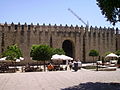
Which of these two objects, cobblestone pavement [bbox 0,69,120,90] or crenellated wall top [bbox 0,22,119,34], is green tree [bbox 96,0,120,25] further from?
crenellated wall top [bbox 0,22,119,34]

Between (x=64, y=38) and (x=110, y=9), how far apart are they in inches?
1175

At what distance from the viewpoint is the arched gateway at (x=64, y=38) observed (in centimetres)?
3928

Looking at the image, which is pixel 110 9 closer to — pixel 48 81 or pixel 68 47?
pixel 48 81

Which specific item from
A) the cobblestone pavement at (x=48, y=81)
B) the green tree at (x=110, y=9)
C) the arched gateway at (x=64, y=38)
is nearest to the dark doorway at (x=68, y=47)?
the arched gateway at (x=64, y=38)

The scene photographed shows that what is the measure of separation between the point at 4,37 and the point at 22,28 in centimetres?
284

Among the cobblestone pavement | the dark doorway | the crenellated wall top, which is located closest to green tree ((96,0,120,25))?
the cobblestone pavement

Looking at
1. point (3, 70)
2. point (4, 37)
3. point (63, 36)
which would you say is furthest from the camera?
point (63, 36)

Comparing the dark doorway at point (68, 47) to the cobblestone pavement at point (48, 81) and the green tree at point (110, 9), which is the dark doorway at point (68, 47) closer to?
the cobblestone pavement at point (48, 81)

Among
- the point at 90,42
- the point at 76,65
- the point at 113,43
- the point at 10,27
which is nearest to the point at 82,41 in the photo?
the point at 90,42

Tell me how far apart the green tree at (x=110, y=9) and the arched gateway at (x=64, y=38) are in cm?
2640

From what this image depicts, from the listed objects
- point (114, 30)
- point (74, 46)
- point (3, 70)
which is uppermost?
point (114, 30)

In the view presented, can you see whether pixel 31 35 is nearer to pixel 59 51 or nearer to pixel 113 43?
pixel 59 51

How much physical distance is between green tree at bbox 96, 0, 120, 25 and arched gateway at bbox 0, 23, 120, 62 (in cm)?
2640

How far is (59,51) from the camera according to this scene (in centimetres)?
3177
